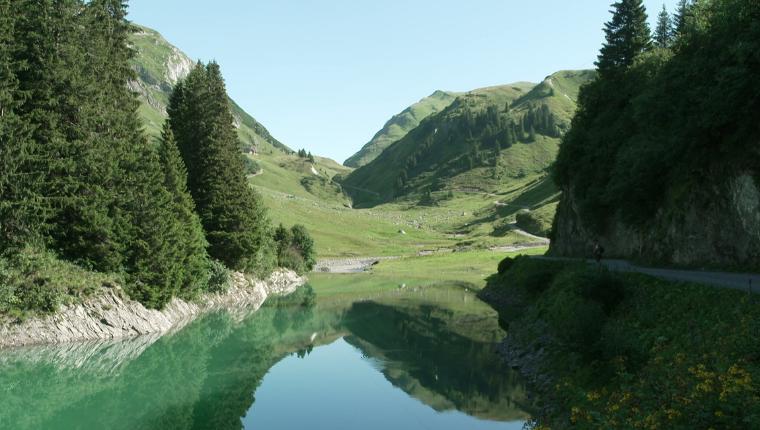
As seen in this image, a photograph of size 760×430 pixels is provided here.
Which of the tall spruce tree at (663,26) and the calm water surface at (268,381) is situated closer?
the calm water surface at (268,381)

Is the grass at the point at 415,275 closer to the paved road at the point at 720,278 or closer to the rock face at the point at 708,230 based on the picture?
the rock face at the point at 708,230

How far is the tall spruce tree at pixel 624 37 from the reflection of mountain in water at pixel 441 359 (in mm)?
30142

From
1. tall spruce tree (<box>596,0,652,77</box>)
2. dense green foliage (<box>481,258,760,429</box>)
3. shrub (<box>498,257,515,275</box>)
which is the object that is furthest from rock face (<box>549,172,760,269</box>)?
shrub (<box>498,257,515,275</box>)

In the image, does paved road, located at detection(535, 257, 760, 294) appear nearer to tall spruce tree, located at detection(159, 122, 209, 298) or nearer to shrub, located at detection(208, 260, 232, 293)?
tall spruce tree, located at detection(159, 122, 209, 298)

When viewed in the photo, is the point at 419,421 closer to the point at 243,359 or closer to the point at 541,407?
the point at 541,407

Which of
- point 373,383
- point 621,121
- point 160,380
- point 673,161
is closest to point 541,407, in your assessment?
point 373,383

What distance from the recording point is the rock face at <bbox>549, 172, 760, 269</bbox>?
26891 millimetres

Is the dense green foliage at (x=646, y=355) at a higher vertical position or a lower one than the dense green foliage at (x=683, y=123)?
lower

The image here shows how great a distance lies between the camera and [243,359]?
39.4 metres

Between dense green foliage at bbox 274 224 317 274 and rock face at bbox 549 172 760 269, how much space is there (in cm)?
6905

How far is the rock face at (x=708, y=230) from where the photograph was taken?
26891mm

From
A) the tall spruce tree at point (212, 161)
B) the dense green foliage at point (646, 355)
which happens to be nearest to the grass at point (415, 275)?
the tall spruce tree at point (212, 161)

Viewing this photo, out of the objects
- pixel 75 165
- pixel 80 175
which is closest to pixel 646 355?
pixel 75 165

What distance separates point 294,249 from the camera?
10838 cm
